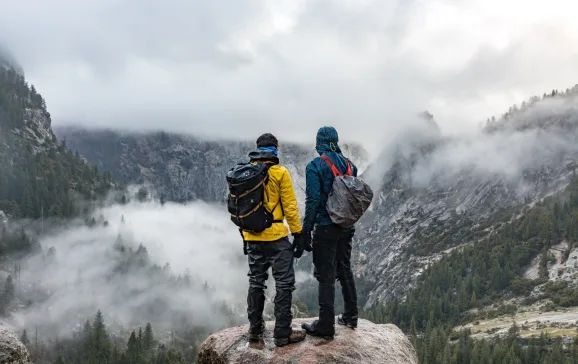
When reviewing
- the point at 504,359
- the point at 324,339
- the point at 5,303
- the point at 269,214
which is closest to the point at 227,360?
the point at 324,339

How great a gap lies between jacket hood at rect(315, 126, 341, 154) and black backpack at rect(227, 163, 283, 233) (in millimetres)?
1774

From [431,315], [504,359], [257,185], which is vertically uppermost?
[257,185]

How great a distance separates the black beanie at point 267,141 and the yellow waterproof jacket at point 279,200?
2.21ft

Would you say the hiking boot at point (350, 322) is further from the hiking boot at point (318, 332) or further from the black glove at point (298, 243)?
the black glove at point (298, 243)

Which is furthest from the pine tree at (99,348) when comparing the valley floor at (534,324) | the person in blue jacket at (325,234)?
the person in blue jacket at (325,234)

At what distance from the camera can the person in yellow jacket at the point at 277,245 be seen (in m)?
12.7

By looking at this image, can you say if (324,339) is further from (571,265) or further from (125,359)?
(571,265)

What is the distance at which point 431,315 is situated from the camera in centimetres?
18512

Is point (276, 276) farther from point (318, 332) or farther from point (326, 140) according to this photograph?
point (326, 140)

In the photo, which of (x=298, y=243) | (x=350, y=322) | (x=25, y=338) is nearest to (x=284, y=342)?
(x=350, y=322)

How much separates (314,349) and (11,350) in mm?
9417

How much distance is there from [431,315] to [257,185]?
189012 millimetres

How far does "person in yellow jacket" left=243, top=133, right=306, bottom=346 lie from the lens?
12.7 metres

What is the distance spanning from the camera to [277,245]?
12820mm
